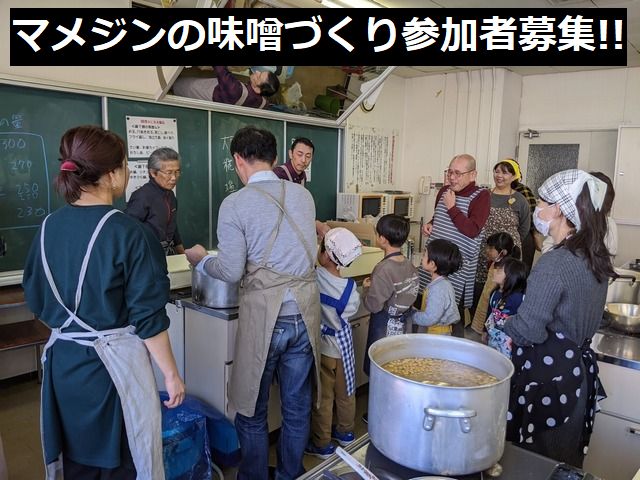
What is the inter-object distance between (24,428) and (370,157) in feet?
11.6

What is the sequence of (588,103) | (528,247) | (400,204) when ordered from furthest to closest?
(400,204) < (588,103) < (528,247)

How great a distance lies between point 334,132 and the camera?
13.7 ft

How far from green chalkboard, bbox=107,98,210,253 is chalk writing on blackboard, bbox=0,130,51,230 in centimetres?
66

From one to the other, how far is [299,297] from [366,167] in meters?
3.30

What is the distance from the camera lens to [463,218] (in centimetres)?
234

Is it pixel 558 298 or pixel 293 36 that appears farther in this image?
pixel 293 36

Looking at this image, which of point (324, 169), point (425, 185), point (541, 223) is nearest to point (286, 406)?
point (541, 223)

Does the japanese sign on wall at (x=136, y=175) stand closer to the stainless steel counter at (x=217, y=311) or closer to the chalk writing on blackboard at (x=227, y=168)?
the chalk writing on blackboard at (x=227, y=168)

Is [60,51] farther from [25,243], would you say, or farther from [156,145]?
[25,243]

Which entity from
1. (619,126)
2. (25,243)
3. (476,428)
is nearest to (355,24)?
(25,243)

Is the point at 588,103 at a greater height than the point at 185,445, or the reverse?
the point at 588,103

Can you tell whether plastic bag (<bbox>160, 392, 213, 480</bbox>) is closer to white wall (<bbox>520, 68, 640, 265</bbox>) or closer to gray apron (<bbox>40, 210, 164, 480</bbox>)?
gray apron (<bbox>40, 210, 164, 480</bbox>)

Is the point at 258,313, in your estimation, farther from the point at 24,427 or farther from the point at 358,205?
the point at 358,205

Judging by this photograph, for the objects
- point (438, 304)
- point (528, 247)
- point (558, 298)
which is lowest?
point (438, 304)
